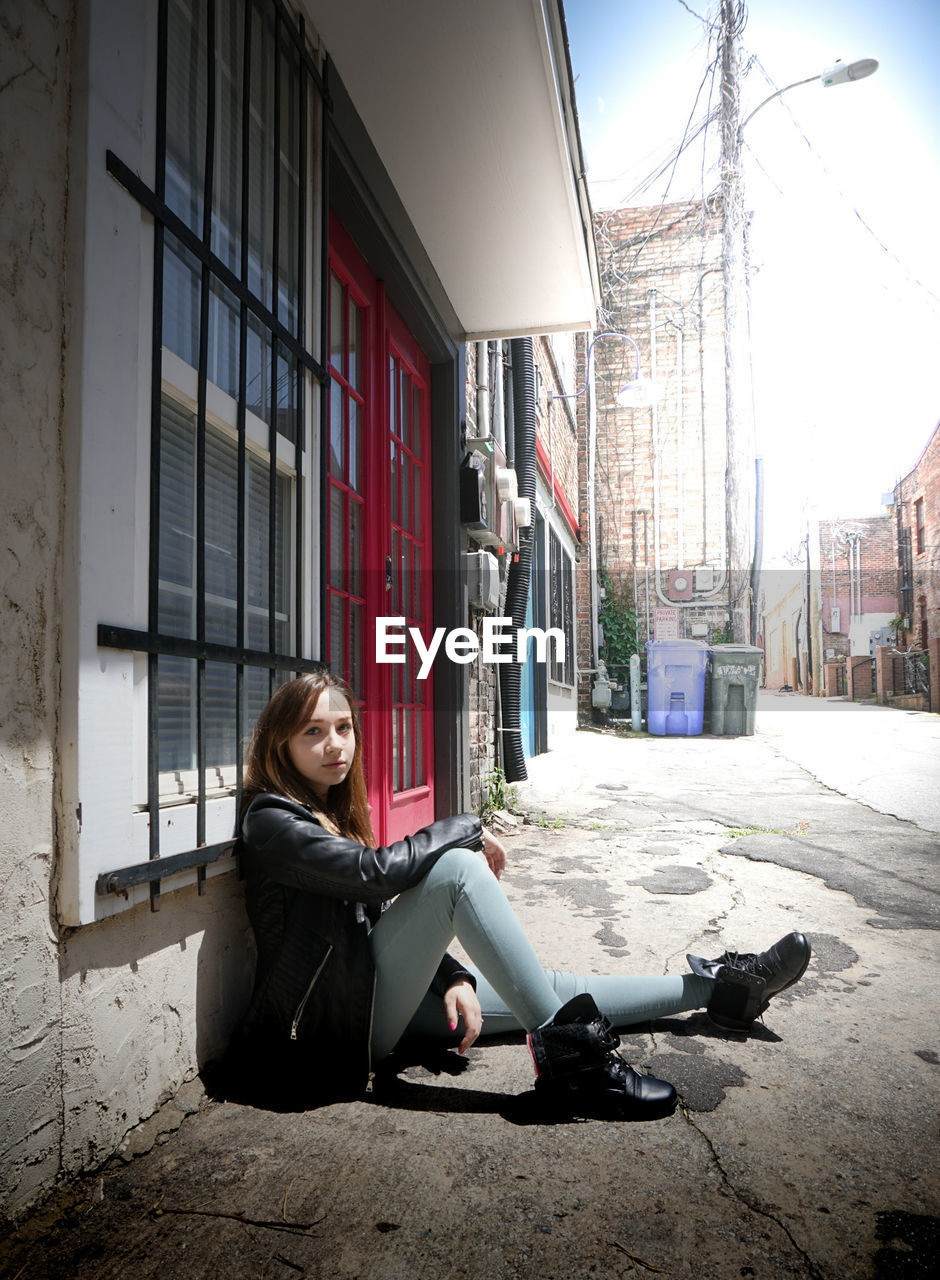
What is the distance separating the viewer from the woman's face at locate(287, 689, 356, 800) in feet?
5.92

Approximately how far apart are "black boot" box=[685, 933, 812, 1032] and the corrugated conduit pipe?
3.32m

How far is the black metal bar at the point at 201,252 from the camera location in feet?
4.78

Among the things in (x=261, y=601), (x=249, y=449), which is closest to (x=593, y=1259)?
(x=261, y=601)

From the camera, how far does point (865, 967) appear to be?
2.54 m

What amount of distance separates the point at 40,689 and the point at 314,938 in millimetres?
743

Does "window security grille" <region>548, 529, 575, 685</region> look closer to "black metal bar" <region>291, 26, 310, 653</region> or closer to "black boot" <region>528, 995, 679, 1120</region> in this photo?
"black metal bar" <region>291, 26, 310, 653</region>

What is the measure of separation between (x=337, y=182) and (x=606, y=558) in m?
11.6

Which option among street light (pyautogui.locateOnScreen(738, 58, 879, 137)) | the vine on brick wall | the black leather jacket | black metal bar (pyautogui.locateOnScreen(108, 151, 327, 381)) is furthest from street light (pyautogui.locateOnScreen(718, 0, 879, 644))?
the black leather jacket

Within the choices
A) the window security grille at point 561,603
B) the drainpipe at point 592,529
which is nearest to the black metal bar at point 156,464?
the window security grille at point 561,603

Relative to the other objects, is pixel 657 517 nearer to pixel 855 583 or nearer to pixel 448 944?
pixel 448 944

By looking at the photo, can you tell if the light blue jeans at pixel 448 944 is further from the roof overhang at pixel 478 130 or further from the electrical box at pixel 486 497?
the electrical box at pixel 486 497

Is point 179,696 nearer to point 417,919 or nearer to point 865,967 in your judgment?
point 417,919

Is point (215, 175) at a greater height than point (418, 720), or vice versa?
point (215, 175)

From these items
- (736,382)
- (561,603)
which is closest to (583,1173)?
(561,603)
